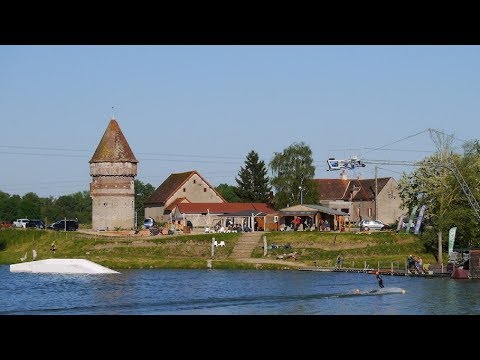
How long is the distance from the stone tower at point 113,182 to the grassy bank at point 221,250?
13.6 meters

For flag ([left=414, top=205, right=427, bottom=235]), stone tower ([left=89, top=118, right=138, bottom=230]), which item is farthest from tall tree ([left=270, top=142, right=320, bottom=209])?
flag ([left=414, top=205, right=427, bottom=235])

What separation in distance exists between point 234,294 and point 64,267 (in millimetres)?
36922

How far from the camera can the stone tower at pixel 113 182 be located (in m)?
132

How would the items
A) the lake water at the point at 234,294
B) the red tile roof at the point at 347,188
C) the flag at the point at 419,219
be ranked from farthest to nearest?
the red tile roof at the point at 347,188 < the flag at the point at 419,219 < the lake water at the point at 234,294

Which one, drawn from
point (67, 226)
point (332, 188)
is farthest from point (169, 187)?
point (332, 188)

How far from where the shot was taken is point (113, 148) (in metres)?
135

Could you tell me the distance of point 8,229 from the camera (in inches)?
5167

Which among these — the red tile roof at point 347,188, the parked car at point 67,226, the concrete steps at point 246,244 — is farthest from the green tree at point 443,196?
the parked car at point 67,226

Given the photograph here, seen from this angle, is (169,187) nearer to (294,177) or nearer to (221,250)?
(294,177)

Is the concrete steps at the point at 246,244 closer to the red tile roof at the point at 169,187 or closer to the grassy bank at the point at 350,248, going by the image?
the grassy bank at the point at 350,248

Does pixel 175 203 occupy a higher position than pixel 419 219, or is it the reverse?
pixel 175 203

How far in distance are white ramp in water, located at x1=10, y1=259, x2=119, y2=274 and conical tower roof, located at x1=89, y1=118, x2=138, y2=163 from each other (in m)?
36.1
